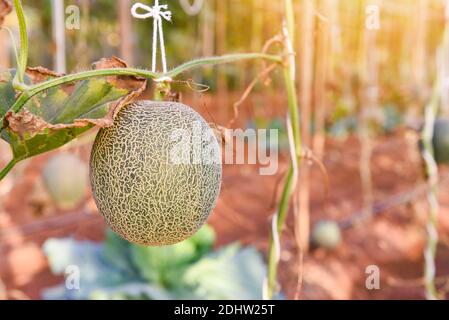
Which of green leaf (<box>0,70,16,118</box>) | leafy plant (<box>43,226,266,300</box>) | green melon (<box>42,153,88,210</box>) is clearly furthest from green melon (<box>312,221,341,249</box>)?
green leaf (<box>0,70,16,118</box>)

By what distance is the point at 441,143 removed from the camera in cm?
270

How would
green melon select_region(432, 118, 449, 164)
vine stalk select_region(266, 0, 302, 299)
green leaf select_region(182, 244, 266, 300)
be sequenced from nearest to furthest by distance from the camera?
1. vine stalk select_region(266, 0, 302, 299)
2. green leaf select_region(182, 244, 266, 300)
3. green melon select_region(432, 118, 449, 164)

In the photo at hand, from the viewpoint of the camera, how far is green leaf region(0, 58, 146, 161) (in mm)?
692

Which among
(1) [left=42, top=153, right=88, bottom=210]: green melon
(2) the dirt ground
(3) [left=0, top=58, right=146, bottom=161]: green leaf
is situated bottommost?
(2) the dirt ground

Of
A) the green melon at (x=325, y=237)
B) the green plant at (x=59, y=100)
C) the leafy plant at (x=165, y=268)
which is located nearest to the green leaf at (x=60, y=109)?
the green plant at (x=59, y=100)

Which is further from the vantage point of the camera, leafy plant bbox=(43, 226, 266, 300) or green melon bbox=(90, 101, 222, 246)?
leafy plant bbox=(43, 226, 266, 300)

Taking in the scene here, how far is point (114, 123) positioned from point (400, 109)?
28.6 feet

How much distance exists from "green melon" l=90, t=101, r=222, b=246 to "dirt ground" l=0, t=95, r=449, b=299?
1509 millimetres

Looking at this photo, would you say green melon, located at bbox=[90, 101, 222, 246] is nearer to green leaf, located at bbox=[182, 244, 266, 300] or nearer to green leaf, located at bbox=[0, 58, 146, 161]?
green leaf, located at bbox=[0, 58, 146, 161]

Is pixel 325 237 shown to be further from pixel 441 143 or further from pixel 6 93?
pixel 6 93

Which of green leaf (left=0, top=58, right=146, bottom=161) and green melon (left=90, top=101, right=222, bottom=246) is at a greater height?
green leaf (left=0, top=58, right=146, bottom=161)

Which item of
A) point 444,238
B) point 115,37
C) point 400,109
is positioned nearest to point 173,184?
point 444,238
